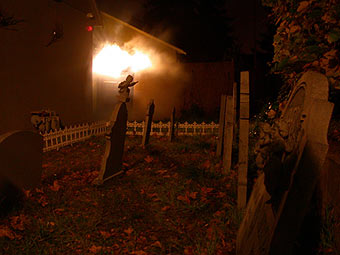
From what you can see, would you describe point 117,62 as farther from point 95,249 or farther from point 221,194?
point 95,249

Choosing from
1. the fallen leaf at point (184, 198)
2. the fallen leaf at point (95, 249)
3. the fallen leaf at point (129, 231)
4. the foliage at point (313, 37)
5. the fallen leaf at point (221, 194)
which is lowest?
the fallen leaf at point (95, 249)

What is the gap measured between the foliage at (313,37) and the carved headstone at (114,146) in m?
3.34

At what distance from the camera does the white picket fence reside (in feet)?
28.9

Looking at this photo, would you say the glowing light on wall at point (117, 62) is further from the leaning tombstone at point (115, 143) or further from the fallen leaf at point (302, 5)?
the fallen leaf at point (302, 5)

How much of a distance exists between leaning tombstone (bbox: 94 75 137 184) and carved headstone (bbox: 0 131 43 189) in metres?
1.16

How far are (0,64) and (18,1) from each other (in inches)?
80.4

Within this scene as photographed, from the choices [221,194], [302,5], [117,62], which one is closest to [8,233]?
[221,194]

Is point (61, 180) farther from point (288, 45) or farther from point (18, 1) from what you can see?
point (18, 1)

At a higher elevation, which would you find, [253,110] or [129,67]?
[129,67]

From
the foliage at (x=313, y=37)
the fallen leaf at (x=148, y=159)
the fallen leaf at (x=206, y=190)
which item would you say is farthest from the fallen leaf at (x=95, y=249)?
the fallen leaf at (x=148, y=159)

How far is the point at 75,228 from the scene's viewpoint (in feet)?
13.1

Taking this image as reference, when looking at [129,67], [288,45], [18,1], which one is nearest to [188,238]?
[288,45]

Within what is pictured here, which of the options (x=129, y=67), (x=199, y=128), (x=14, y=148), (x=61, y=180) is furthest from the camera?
(x=129, y=67)

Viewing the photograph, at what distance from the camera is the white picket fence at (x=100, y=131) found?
8797 millimetres
